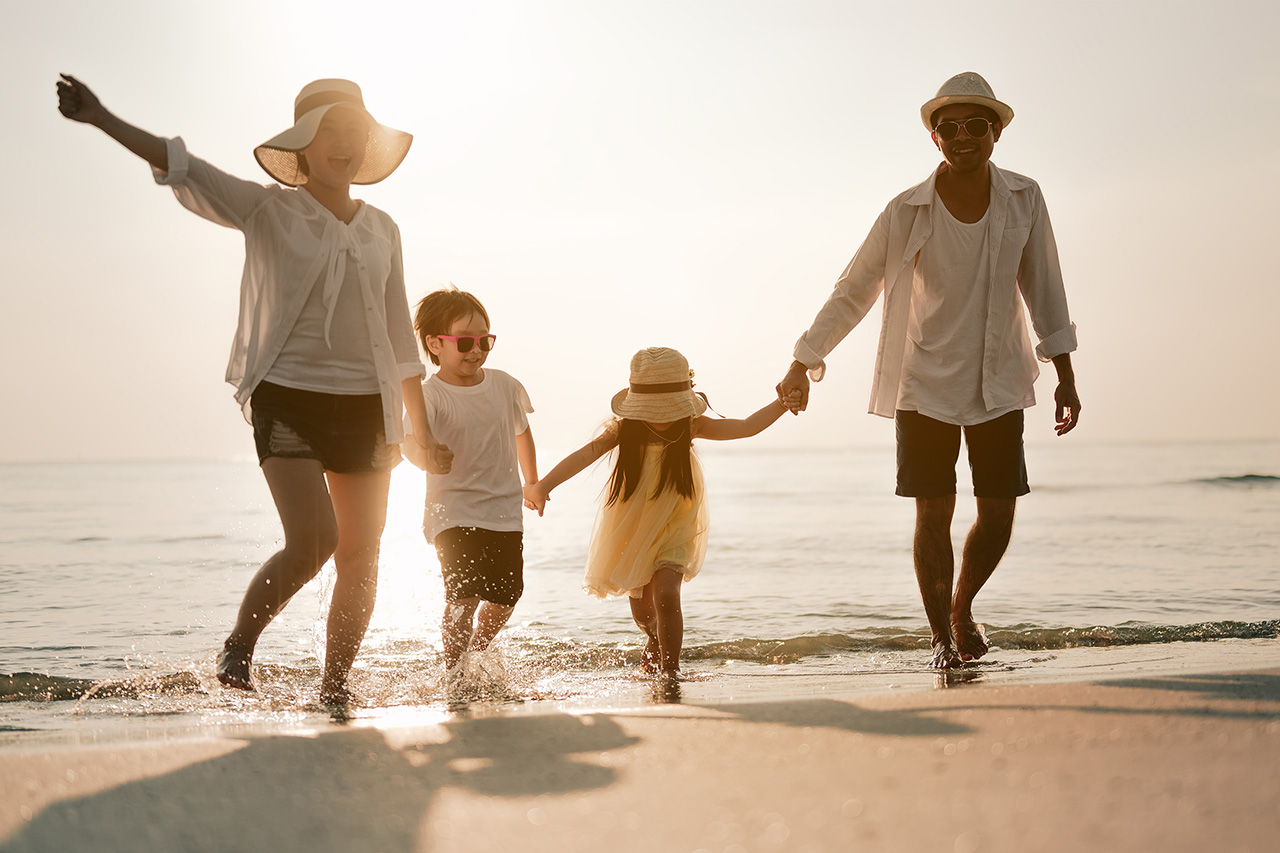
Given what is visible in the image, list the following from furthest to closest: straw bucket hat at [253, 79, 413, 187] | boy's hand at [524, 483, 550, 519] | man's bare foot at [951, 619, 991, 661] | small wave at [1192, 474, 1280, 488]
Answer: small wave at [1192, 474, 1280, 488] < boy's hand at [524, 483, 550, 519] < man's bare foot at [951, 619, 991, 661] < straw bucket hat at [253, 79, 413, 187]

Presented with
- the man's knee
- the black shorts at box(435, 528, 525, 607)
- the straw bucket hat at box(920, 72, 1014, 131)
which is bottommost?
the black shorts at box(435, 528, 525, 607)

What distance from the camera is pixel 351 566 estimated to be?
152 inches

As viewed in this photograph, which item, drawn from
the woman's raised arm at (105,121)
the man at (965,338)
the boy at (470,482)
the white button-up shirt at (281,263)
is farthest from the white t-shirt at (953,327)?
the woman's raised arm at (105,121)

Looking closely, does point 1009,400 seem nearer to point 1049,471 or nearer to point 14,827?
point 14,827

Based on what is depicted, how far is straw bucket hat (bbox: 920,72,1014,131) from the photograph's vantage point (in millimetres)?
4547

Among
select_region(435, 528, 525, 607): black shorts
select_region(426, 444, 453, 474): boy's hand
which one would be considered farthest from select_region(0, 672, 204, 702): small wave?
select_region(426, 444, 453, 474): boy's hand

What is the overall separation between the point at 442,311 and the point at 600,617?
2762mm

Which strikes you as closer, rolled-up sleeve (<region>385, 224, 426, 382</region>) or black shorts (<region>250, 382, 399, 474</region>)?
black shorts (<region>250, 382, 399, 474</region>)

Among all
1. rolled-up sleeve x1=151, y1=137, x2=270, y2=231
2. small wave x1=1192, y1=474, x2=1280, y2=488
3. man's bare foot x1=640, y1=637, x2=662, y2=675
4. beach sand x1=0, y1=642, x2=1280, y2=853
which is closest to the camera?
beach sand x1=0, y1=642, x2=1280, y2=853

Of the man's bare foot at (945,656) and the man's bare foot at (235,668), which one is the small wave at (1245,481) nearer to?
the man's bare foot at (945,656)

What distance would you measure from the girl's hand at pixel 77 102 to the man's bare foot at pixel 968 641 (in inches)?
147

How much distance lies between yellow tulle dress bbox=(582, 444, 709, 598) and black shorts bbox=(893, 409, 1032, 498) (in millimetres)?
989

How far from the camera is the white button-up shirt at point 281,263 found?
356cm

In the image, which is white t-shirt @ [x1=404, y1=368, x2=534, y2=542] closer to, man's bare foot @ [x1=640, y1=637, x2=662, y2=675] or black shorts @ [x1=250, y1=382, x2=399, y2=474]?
man's bare foot @ [x1=640, y1=637, x2=662, y2=675]
